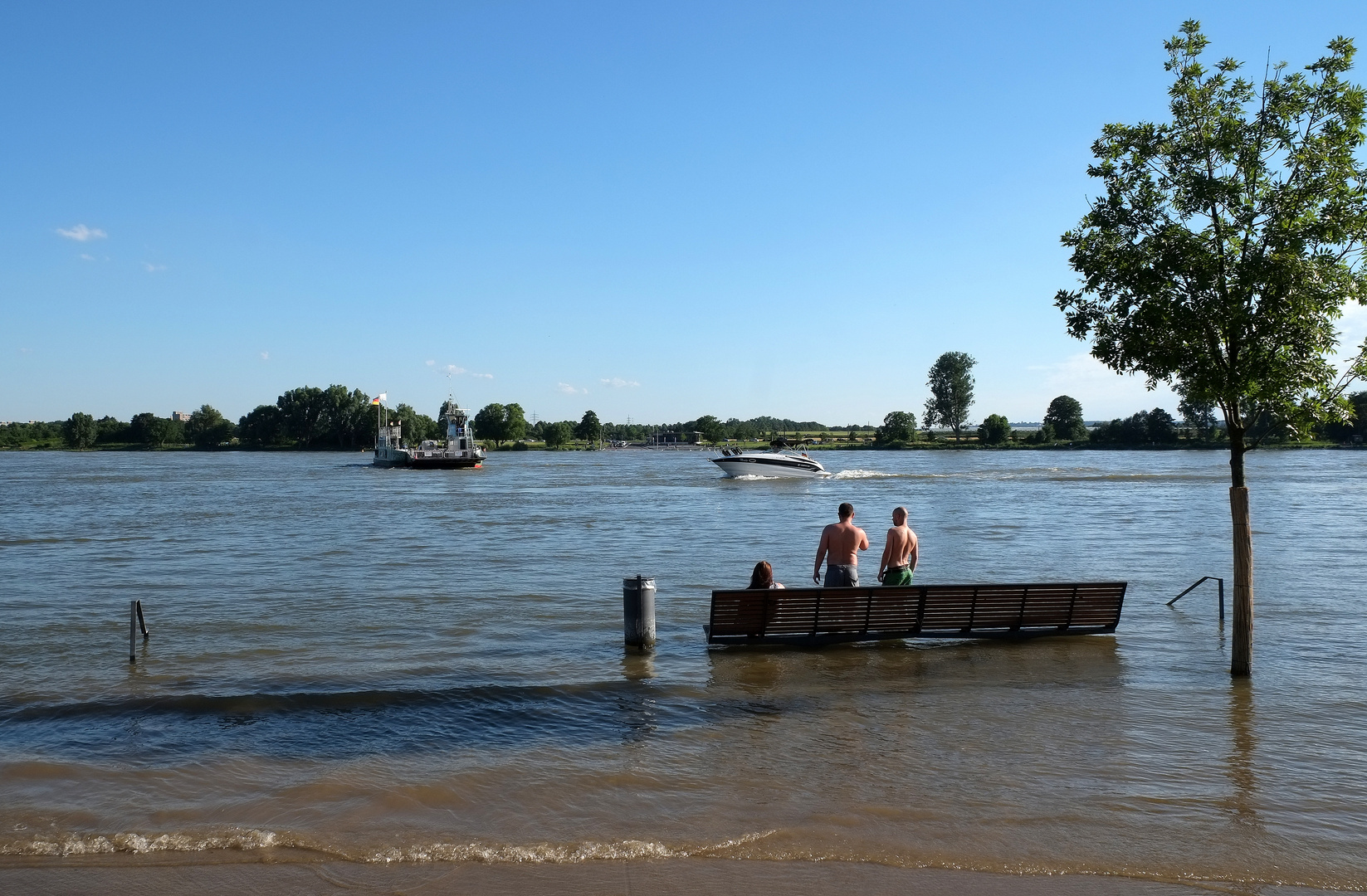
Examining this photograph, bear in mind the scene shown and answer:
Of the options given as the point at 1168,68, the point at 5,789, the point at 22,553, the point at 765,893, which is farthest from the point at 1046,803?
the point at 22,553

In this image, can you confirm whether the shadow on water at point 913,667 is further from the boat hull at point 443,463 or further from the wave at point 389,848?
the boat hull at point 443,463

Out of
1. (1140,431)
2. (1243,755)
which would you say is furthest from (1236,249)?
(1140,431)

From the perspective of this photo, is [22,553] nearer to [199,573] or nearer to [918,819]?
[199,573]

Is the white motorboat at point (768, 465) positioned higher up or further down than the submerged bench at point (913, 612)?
higher up

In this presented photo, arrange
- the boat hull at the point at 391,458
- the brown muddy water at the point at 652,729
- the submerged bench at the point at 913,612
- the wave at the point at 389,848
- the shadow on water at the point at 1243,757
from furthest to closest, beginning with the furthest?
the boat hull at the point at 391,458 < the submerged bench at the point at 913,612 < the shadow on water at the point at 1243,757 < the brown muddy water at the point at 652,729 < the wave at the point at 389,848

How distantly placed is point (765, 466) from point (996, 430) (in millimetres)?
130450

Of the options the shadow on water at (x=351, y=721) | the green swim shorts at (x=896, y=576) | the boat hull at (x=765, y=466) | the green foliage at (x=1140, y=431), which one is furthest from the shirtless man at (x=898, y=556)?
the green foliage at (x=1140, y=431)

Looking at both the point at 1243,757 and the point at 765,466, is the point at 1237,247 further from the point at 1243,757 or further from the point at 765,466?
the point at 765,466

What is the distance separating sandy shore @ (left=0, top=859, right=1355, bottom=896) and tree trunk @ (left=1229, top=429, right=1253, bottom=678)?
5072 mm

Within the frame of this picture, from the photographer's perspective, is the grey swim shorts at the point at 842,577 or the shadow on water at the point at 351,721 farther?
the grey swim shorts at the point at 842,577

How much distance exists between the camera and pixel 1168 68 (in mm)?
9852

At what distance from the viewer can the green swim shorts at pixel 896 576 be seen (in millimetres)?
13680

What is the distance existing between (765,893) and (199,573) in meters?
22.0

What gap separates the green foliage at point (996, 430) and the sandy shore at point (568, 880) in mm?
199984
